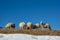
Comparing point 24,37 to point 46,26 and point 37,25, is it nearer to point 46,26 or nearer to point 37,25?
point 37,25

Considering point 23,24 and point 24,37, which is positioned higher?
point 23,24

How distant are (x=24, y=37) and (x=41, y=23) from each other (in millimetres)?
24215

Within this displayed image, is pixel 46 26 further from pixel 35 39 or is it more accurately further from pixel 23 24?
pixel 35 39

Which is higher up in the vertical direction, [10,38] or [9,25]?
[9,25]

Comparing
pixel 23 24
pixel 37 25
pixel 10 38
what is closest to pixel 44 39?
pixel 10 38

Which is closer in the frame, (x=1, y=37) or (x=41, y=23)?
(x=1, y=37)

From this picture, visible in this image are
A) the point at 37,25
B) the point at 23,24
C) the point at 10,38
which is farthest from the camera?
the point at 23,24

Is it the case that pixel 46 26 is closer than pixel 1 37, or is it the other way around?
pixel 1 37

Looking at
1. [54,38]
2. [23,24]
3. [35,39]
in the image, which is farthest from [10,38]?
[23,24]

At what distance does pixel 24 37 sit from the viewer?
2.68 metres

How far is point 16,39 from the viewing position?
2.65 metres

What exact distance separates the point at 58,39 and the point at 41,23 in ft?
79.2

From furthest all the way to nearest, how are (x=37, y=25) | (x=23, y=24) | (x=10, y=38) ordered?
(x=23, y=24)
(x=37, y=25)
(x=10, y=38)

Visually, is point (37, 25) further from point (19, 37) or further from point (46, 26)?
point (19, 37)
